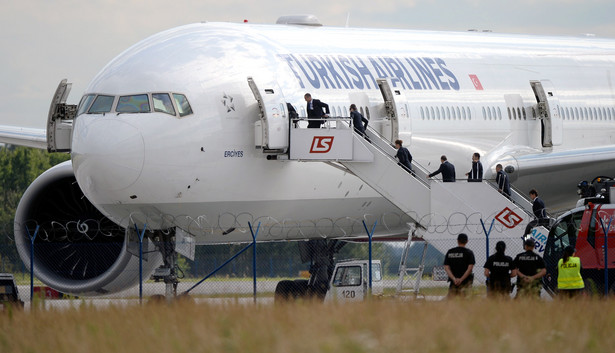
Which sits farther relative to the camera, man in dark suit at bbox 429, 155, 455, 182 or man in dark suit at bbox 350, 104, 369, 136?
man in dark suit at bbox 429, 155, 455, 182

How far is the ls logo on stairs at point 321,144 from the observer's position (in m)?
20.6

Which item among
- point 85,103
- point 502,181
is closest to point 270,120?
point 85,103

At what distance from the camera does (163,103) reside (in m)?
20.1

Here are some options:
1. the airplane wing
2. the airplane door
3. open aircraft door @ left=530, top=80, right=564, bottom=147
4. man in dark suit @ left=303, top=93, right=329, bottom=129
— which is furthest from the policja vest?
the airplane wing

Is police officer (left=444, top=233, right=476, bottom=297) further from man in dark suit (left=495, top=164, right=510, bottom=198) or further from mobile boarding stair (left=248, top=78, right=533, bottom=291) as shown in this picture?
man in dark suit (left=495, top=164, right=510, bottom=198)

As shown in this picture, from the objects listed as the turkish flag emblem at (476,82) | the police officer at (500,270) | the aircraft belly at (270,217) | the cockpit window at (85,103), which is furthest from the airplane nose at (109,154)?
the turkish flag emblem at (476,82)

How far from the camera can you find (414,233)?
872 inches

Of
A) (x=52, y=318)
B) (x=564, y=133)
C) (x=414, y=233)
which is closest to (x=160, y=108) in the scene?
(x=414, y=233)

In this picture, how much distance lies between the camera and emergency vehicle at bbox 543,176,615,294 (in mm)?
20328

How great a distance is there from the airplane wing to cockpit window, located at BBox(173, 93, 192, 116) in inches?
268

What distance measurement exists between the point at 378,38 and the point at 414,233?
14.0 feet

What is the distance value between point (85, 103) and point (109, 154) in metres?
1.40

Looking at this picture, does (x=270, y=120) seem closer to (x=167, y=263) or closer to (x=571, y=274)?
(x=167, y=263)

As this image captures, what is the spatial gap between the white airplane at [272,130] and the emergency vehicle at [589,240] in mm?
2278
